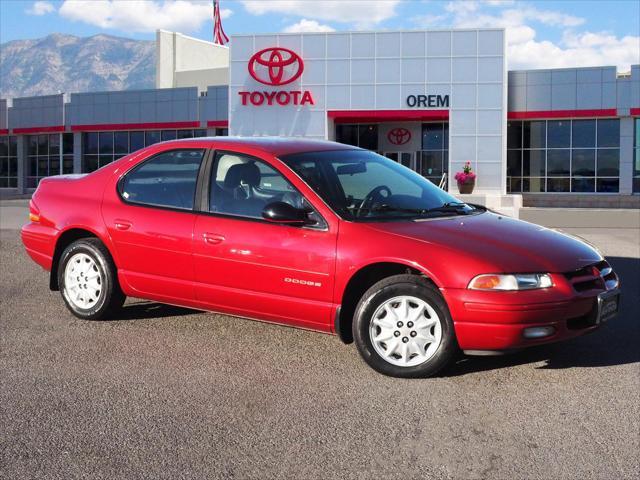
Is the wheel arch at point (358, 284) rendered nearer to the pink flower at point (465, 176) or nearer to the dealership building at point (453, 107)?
the dealership building at point (453, 107)

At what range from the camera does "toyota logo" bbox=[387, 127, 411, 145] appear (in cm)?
4116

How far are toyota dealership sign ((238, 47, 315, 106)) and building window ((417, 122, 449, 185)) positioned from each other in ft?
22.1

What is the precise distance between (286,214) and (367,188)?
762 millimetres

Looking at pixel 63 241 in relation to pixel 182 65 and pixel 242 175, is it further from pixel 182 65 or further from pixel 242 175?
pixel 182 65

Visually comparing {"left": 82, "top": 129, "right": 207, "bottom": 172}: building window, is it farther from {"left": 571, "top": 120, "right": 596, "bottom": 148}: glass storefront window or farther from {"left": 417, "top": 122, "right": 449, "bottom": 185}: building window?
{"left": 571, "top": 120, "right": 596, "bottom": 148}: glass storefront window

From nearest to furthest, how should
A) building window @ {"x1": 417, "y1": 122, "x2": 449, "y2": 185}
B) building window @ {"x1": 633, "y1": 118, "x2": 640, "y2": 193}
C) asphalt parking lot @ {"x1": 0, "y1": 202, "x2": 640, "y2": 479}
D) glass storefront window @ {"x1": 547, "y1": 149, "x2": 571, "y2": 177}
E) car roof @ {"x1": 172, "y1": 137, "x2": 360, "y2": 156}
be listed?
asphalt parking lot @ {"x1": 0, "y1": 202, "x2": 640, "y2": 479}
car roof @ {"x1": 172, "y1": 137, "x2": 360, "y2": 156}
building window @ {"x1": 633, "y1": 118, "x2": 640, "y2": 193}
glass storefront window @ {"x1": 547, "y1": 149, "x2": 571, "y2": 177}
building window @ {"x1": 417, "y1": 122, "x2": 449, "y2": 185}

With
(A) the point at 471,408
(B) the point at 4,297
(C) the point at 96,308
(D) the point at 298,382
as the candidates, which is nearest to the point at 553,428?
(A) the point at 471,408

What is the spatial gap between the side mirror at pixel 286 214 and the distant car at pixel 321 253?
0.03 ft

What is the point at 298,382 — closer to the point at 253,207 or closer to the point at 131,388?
the point at 131,388

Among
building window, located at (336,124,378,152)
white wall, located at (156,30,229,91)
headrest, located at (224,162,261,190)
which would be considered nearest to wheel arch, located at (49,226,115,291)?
headrest, located at (224,162,261,190)

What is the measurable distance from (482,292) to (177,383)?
2004 millimetres

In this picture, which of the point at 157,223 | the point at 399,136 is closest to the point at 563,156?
the point at 399,136

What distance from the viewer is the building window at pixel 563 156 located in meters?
39.3

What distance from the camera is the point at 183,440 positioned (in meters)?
3.97
